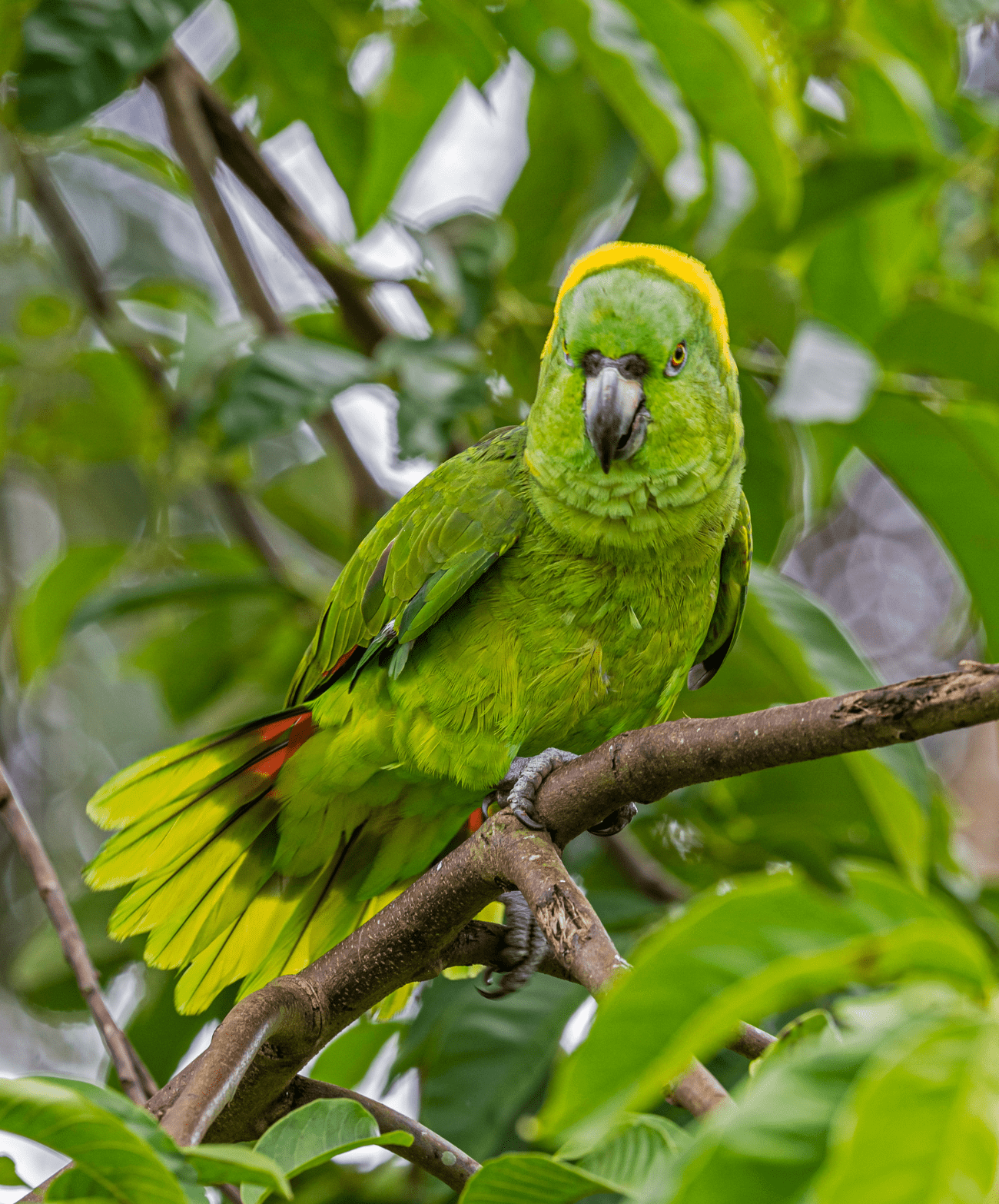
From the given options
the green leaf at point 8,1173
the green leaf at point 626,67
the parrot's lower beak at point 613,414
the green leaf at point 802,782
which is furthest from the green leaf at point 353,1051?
the green leaf at point 626,67

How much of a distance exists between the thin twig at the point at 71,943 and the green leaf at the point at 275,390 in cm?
70

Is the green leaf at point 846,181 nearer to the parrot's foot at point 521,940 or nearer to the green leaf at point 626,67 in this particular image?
the green leaf at point 626,67

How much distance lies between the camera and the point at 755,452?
1948 millimetres

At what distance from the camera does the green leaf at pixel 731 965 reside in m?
0.56

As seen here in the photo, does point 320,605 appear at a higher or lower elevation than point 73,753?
higher

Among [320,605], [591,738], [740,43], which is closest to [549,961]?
[591,738]

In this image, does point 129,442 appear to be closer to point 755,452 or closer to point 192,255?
point 755,452

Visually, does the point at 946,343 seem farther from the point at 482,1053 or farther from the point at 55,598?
the point at 55,598

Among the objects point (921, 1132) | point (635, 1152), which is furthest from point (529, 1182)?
point (921, 1132)

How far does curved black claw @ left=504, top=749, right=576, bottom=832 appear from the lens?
1.24 m

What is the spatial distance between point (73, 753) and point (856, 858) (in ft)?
10.0

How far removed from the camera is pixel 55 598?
2.43 m

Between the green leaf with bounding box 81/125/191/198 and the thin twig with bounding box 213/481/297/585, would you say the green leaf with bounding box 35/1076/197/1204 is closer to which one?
the thin twig with bounding box 213/481/297/585

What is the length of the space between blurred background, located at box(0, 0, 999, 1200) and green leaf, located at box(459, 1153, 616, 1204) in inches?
38.4
